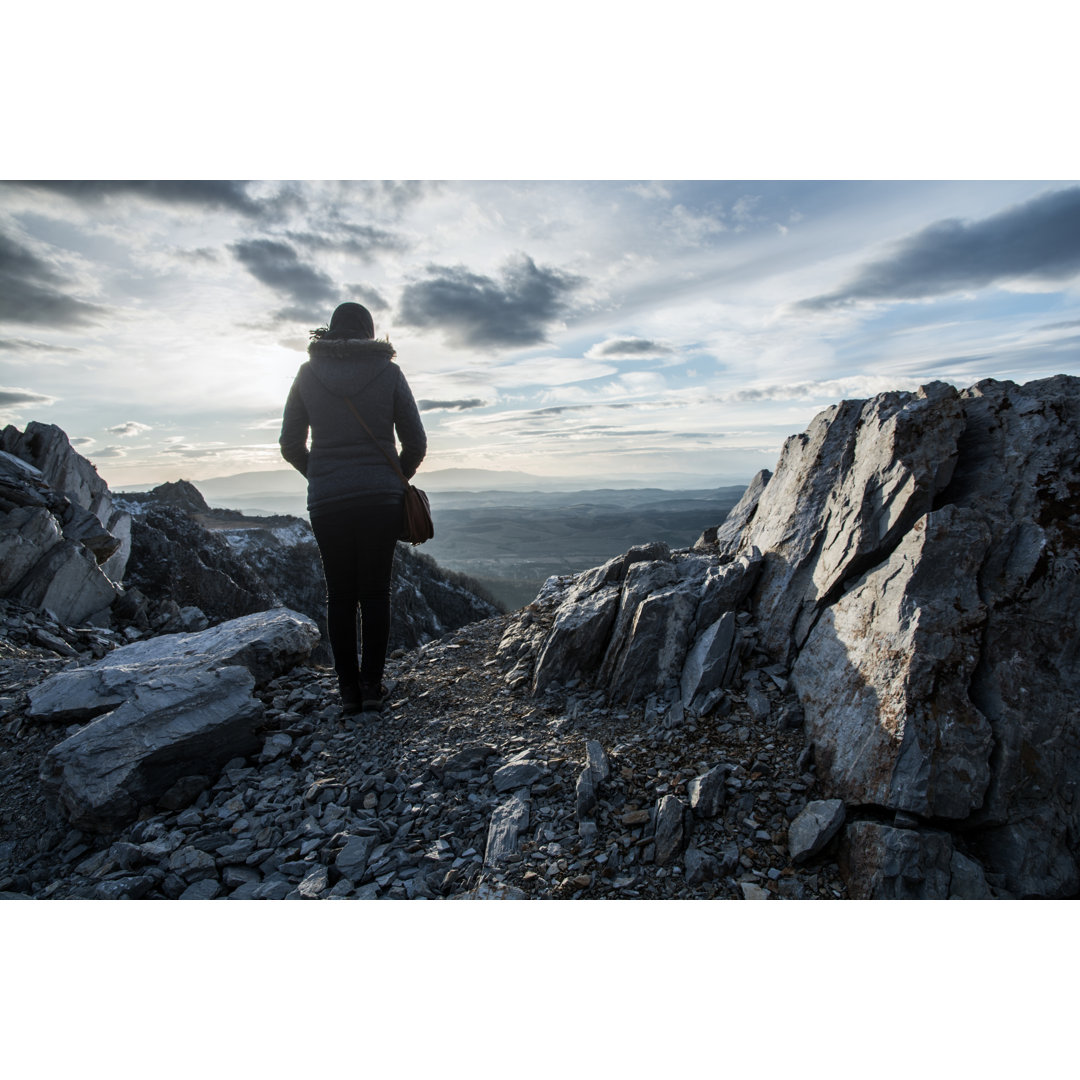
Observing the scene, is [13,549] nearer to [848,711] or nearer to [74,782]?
[74,782]

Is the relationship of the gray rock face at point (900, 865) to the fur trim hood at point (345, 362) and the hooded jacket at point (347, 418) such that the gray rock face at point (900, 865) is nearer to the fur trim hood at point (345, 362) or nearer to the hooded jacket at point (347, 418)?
the hooded jacket at point (347, 418)

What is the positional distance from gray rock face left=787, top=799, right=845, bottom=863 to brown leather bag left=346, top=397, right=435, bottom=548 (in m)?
4.42

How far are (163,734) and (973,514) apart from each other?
26.4 ft

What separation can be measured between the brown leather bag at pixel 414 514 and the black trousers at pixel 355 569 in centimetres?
10

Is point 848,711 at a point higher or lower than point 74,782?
higher

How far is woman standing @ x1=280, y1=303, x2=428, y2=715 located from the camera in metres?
5.85

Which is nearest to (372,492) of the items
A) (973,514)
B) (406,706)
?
(406,706)

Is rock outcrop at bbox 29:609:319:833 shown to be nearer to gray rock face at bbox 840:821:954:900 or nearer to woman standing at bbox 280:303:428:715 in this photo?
woman standing at bbox 280:303:428:715

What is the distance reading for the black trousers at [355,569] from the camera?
5.92m

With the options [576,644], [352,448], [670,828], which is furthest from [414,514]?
[670,828]

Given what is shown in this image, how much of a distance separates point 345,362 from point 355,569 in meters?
2.20

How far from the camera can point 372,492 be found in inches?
231

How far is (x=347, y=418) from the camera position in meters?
5.86

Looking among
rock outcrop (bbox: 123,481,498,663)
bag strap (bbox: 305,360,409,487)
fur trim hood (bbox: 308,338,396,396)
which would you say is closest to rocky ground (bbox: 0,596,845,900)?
bag strap (bbox: 305,360,409,487)
